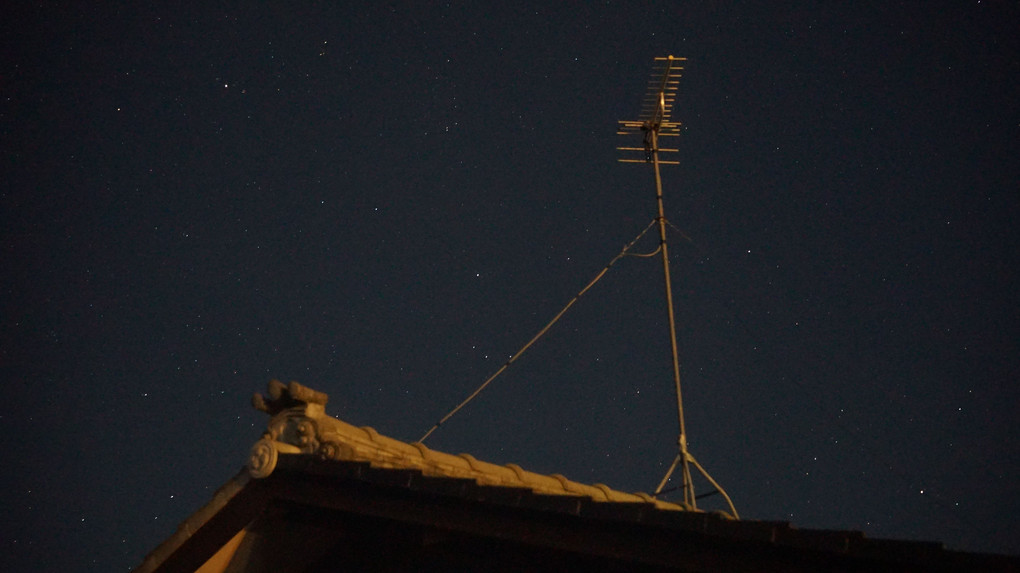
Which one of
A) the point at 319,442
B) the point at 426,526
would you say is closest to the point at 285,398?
the point at 319,442

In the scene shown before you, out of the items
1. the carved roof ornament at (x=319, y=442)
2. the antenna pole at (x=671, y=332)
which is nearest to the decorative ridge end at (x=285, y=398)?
the carved roof ornament at (x=319, y=442)

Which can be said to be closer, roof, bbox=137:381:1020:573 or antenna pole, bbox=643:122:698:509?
roof, bbox=137:381:1020:573

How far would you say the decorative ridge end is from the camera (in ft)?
17.4

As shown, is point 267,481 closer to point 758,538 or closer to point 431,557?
point 431,557

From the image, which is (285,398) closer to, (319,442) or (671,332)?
(319,442)

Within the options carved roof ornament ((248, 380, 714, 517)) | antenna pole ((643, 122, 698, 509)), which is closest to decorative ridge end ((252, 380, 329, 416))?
carved roof ornament ((248, 380, 714, 517))

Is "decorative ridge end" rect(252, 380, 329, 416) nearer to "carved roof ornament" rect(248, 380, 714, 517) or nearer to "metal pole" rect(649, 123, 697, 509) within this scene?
"carved roof ornament" rect(248, 380, 714, 517)

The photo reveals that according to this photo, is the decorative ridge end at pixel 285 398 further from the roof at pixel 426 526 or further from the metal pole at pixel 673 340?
the metal pole at pixel 673 340

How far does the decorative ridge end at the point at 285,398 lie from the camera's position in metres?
5.32

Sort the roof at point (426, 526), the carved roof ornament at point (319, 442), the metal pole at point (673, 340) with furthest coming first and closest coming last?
the metal pole at point (673, 340), the carved roof ornament at point (319, 442), the roof at point (426, 526)

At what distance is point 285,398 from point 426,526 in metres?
1.35

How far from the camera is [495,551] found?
15.7 ft

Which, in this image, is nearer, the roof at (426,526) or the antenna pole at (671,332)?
the roof at (426,526)

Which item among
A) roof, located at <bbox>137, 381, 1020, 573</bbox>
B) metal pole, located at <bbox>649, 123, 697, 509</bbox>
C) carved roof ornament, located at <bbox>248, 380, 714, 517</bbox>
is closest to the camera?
roof, located at <bbox>137, 381, 1020, 573</bbox>
